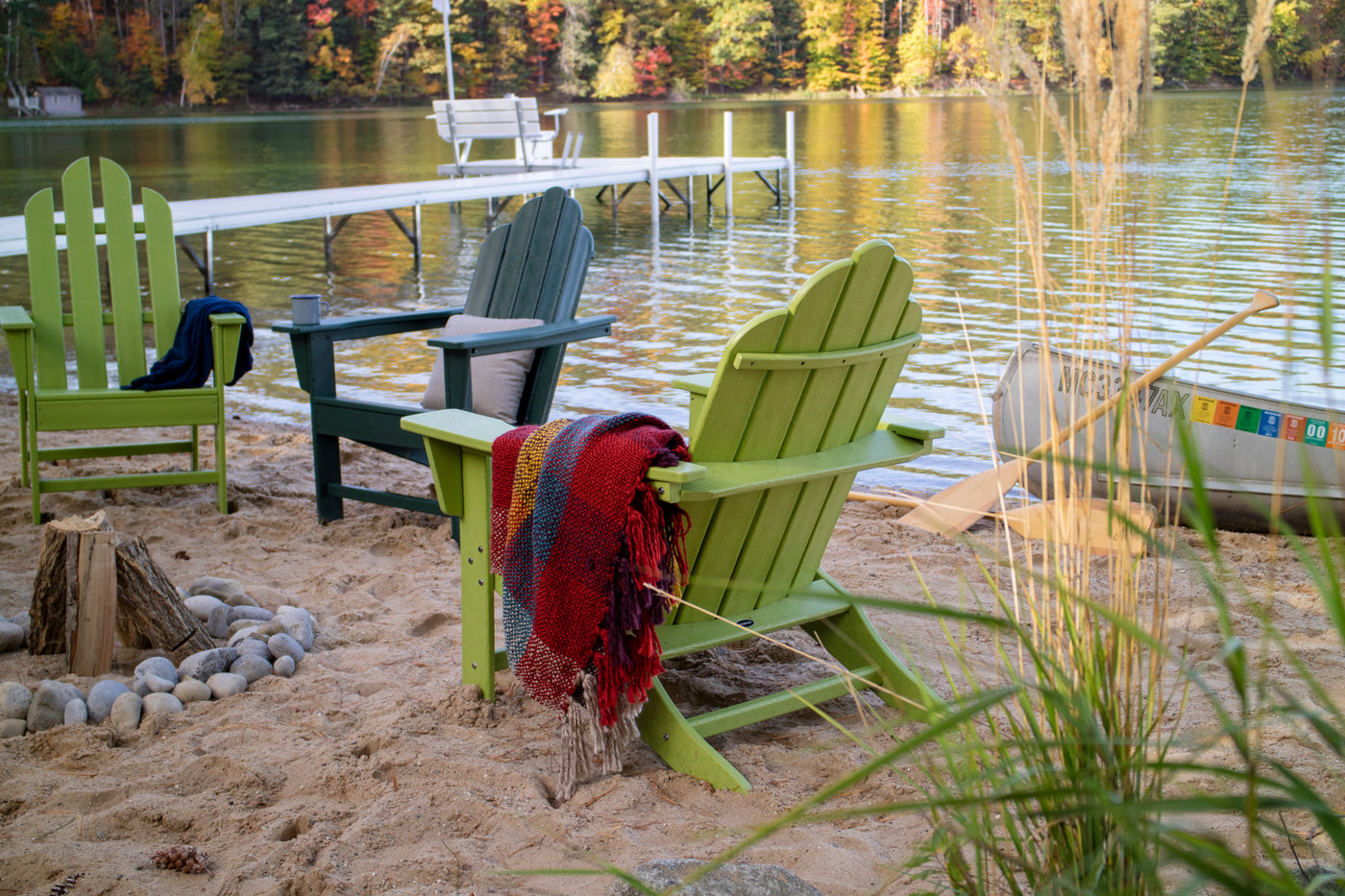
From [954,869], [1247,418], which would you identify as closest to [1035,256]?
[954,869]

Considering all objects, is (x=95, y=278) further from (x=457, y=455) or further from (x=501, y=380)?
(x=457, y=455)

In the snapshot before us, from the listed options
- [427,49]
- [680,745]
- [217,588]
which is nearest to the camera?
[680,745]

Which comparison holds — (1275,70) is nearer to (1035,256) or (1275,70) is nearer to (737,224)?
(1035,256)

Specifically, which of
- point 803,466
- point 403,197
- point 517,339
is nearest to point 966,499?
point 517,339

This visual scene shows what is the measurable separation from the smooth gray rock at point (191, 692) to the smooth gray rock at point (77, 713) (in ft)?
0.57

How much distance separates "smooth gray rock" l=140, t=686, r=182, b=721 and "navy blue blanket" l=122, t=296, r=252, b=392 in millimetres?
1561

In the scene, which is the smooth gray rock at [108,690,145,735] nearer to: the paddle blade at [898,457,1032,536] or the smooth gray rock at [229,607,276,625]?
the smooth gray rock at [229,607,276,625]

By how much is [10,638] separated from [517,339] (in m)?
1.48

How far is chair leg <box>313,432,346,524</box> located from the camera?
11.5ft

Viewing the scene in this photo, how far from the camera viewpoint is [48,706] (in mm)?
2176

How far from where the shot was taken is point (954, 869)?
4.12 ft

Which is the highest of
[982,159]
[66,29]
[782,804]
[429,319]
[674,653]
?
[66,29]

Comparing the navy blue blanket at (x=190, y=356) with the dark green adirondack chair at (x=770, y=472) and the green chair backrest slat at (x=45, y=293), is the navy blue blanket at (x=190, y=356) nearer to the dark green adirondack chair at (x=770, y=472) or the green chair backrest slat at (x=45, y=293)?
the green chair backrest slat at (x=45, y=293)

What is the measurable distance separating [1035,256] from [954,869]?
702 millimetres
